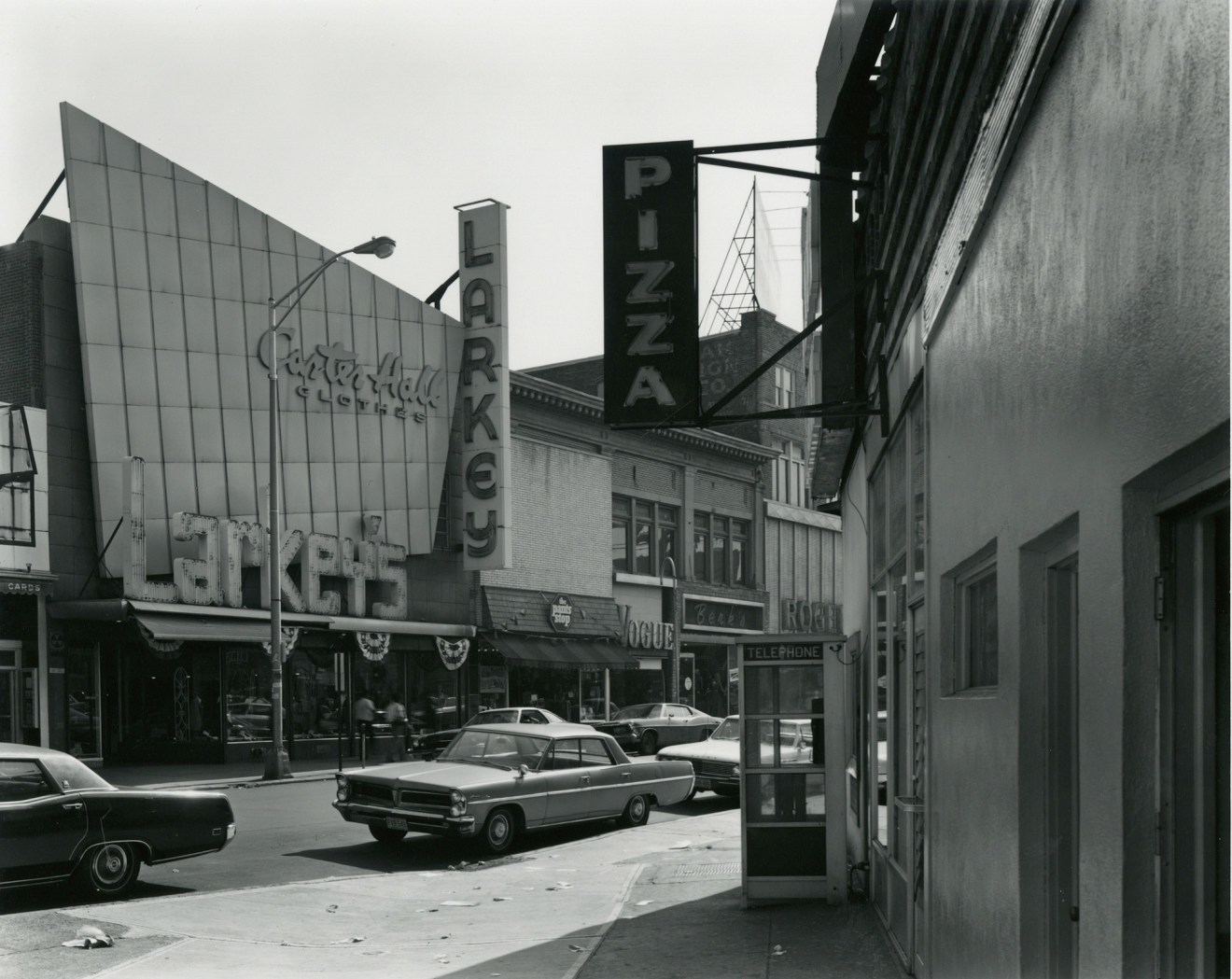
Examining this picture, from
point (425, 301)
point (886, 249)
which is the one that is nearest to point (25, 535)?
point (425, 301)

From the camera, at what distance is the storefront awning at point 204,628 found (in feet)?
86.5

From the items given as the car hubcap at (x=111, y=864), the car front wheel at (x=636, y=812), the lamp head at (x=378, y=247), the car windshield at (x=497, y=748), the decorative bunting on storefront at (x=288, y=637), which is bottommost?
the car front wheel at (x=636, y=812)

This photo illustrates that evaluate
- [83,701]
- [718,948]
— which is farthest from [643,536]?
[718,948]

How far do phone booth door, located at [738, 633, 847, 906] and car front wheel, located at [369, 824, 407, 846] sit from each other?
6342 millimetres

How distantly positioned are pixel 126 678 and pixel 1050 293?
27.7 metres

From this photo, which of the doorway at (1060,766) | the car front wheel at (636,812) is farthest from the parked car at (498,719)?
the doorway at (1060,766)

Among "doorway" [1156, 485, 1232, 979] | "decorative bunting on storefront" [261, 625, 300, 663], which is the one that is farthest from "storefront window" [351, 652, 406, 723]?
"doorway" [1156, 485, 1232, 979]

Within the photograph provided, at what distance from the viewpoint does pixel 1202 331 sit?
280 centimetres

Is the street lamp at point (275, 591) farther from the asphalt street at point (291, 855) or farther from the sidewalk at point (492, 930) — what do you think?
the sidewalk at point (492, 930)

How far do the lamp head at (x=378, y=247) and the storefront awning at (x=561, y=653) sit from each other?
1379cm

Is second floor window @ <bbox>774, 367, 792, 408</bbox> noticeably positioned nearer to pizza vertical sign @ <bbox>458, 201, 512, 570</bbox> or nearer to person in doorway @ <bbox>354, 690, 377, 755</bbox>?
pizza vertical sign @ <bbox>458, 201, 512, 570</bbox>

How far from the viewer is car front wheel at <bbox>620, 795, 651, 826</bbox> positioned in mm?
18297

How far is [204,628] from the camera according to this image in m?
27.5

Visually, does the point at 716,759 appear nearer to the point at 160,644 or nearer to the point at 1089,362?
the point at 160,644
